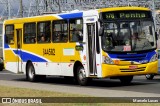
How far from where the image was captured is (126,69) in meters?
20.0

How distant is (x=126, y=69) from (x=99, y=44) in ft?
4.67

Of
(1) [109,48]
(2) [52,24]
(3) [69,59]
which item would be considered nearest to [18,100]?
(1) [109,48]

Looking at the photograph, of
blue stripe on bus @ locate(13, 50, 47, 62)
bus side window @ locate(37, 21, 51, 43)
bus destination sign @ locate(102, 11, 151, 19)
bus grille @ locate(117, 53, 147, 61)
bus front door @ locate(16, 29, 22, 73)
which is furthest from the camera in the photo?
bus front door @ locate(16, 29, 22, 73)

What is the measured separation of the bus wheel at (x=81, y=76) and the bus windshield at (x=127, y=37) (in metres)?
1.74

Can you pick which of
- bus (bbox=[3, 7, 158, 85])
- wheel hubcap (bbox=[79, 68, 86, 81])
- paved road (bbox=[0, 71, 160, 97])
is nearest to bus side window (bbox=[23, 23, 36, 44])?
bus (bbox=[3, 7, 158, 85])

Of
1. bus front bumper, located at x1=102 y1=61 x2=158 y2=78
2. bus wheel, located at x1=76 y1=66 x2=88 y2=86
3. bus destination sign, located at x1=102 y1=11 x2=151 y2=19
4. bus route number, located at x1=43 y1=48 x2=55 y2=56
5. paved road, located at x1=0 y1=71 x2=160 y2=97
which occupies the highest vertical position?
bus destination sign, located at x1=102 y1=11 x2=151 y2=19

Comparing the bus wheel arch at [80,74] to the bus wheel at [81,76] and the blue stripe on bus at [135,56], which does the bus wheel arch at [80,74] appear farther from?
the blue stripe on bus at [135,56]

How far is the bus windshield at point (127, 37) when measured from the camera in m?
20.0

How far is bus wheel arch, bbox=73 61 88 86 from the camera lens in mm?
21094

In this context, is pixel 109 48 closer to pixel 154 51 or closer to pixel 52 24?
pixel 154 51

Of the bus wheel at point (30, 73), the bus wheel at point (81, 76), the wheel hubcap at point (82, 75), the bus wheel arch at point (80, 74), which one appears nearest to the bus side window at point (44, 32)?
the bus wheel at point (30, 73)

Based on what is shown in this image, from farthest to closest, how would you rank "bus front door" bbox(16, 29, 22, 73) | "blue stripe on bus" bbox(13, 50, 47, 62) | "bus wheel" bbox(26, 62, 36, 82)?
"bus front door" bbox(16, 29, 22, 73)
"bus wheel" bbox(26, 62, 36, 82)
"blue stripe on bus" bbox(13, 50, 47, 62)

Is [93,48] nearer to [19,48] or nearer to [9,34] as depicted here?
[19,48]

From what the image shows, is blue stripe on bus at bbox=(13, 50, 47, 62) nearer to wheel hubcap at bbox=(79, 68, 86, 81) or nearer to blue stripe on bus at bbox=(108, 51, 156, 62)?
wheel hubcap at bbox=(79, 68, 86, 81)
